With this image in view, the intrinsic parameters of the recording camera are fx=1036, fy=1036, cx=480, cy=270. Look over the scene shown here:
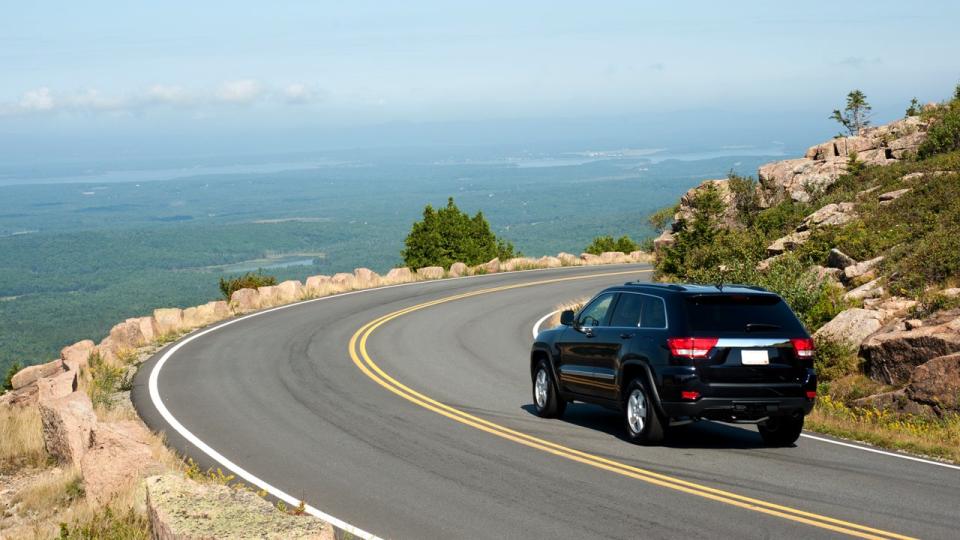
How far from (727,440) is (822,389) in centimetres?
423

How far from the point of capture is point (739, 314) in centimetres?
1252

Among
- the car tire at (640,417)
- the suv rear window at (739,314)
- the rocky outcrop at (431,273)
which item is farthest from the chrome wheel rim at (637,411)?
the rocky outcrop at (431,273)

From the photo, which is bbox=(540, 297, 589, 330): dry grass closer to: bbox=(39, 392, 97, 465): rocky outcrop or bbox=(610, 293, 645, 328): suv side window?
bbox=(610, 293, 645, 328): suv side window

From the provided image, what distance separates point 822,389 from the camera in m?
17.4

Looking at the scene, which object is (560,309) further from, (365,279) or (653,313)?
(653,313)

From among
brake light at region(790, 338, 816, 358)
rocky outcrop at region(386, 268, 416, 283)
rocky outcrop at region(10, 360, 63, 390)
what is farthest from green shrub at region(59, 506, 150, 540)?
rocky outcrop at region(386, 268, 416, 283)

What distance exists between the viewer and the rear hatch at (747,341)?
12289mm

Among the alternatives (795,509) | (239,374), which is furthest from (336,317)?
(795,509)

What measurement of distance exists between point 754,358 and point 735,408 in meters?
0.64

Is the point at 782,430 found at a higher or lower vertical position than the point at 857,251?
Result: lower

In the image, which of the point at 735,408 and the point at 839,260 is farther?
the point at 839,260

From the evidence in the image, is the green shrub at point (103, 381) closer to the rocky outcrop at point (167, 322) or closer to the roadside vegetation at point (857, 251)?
the rocky outcrop at point (167, 322)

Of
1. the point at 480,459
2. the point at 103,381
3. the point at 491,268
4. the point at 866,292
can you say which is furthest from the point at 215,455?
the point at 491,268

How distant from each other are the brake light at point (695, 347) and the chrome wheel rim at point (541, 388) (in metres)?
3.75
